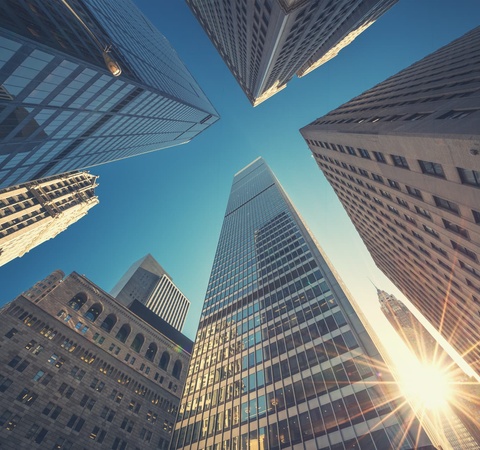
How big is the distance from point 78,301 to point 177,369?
117 feet

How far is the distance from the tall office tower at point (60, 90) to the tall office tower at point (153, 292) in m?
126

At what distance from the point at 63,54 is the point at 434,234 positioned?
1595 inches

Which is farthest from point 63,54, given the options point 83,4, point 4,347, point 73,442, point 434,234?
point 73,442

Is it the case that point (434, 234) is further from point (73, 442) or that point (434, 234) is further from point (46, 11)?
point (73, 442)

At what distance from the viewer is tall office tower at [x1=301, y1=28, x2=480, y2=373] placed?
55.0ft

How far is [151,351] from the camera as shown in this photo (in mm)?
77562

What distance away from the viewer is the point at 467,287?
28.8m

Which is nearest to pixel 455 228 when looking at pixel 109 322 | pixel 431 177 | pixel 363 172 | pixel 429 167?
pixel 431 177

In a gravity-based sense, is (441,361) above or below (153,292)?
below

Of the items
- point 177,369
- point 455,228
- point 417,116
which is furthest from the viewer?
point 177,369

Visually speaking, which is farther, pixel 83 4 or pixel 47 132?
pixel 83 4

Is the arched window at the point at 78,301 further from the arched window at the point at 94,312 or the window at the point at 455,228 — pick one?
the window at the point at 455,228

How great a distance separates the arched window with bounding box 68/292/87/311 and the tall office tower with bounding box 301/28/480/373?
68.7 metres

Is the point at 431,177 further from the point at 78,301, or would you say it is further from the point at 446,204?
the point at 78,301
